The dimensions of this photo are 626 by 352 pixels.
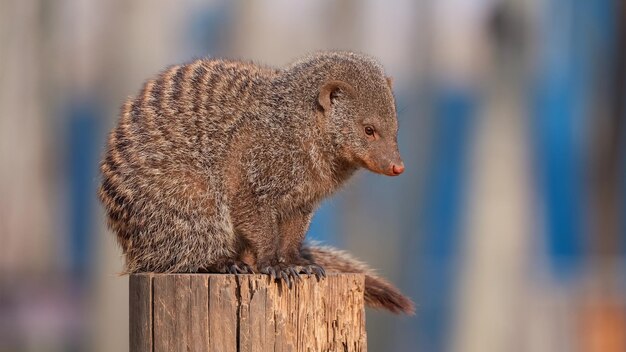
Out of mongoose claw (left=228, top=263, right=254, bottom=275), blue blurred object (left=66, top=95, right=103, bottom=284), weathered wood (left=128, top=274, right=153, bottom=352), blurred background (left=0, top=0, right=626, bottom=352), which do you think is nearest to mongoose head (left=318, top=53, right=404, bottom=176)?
mongoose claw (left=228, top=263, right=254, bottom=275)

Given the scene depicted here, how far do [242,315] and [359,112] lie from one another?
1223 mm

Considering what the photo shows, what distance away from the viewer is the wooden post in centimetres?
A: 333

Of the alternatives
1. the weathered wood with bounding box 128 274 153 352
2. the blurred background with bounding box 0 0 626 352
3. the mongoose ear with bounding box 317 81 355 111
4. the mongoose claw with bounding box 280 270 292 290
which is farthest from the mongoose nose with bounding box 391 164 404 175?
the blurred background with bounding box 0 0 626 352

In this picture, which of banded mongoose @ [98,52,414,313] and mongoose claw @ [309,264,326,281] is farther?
banded mongoose @ [98,52,414,313]

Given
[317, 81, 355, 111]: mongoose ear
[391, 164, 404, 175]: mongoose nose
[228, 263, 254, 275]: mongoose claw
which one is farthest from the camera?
[317, 81, 355, 111]: mongoose ear

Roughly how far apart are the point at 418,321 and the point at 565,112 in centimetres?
203

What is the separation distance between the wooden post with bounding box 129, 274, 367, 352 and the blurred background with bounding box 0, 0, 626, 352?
410cm

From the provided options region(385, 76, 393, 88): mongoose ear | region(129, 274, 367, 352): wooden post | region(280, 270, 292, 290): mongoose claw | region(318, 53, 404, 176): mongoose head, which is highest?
region(385, 76, 393, 88): mongoose ear

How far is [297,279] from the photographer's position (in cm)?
346

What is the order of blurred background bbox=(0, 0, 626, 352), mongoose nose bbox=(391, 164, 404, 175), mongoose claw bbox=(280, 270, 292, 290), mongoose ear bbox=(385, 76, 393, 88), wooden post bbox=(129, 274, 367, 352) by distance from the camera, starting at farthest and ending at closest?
blurred background bbox=(0, 0, 626, 352) < mongoose ear bbox=(385, 76, 393, 88) < mongoose nose bbox=(391, 164, 404, 175) < mongoose claw bbox=(280, 270, 292, 290) < wooden post bbox=(129, 274, 367, 352)

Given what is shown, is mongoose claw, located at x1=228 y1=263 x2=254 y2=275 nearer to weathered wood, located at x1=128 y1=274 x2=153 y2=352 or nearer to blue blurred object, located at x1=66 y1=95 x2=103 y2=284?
weathered wood, located at x1=128 y1=274 x2=153 y2=352

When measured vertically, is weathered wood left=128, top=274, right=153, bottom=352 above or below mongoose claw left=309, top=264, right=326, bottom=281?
below

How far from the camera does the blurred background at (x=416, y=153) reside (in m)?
7.82

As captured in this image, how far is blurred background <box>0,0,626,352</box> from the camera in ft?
25.7
